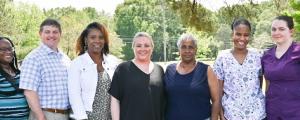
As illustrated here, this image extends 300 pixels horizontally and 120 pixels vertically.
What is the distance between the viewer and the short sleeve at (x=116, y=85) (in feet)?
13.4

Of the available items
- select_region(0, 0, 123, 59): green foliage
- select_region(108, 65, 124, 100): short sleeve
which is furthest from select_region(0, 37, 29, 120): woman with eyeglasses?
select_region(0, 0, 123, 59): green foliage

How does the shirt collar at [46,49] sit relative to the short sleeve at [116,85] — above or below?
above

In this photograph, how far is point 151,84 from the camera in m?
4.09

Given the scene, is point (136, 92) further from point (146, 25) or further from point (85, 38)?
point (146, 25)

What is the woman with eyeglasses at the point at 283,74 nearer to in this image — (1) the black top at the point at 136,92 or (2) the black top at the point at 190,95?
(2) the black top at the point at 190,95

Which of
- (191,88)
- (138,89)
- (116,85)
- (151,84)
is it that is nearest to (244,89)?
(191,88)

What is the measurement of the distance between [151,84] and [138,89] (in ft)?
0.44

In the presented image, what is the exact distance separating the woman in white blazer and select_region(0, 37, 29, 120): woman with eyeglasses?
1.67ft

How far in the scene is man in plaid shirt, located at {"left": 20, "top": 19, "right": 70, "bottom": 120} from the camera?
4043mm

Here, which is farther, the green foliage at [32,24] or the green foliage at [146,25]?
the green foliage at [146,25]

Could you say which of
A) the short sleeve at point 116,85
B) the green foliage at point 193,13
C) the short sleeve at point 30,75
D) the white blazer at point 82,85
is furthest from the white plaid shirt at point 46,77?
the green foliage at point 193,13

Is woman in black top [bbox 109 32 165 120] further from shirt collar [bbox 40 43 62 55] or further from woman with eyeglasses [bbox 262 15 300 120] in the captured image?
woman with eyeglasses [bbox 262 15 300 120]

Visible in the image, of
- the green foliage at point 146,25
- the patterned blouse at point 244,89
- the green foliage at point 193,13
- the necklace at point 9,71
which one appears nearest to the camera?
the patterned blouse at point 244,89

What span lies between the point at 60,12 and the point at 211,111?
1890 inches
